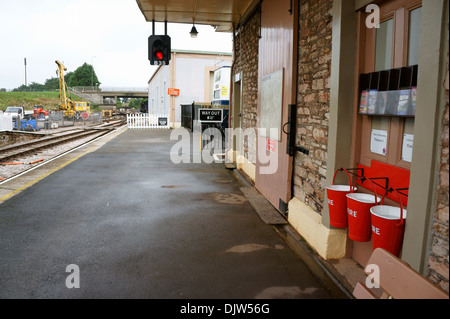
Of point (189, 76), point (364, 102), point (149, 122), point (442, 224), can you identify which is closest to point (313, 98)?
point (364, 102)

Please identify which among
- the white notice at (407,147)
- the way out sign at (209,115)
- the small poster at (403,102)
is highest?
the small poster at (403,102)

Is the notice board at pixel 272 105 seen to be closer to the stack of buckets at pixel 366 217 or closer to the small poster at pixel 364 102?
the small poster at pixel 364 102

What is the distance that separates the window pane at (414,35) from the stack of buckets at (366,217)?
4.03 feet

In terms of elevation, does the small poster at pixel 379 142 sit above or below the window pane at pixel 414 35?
below

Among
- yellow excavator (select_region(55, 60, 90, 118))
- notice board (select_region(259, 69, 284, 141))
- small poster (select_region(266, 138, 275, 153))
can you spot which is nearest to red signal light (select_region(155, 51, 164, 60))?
notice board (select_region(259, 69, 284, 141))

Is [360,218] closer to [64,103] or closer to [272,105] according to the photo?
[272,105]

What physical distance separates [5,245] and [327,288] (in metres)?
3.87

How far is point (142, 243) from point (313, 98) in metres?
2.96

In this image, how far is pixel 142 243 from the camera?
4.64 metres

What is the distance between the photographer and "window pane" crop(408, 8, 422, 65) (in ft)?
10.0

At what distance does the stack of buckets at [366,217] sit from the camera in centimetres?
286

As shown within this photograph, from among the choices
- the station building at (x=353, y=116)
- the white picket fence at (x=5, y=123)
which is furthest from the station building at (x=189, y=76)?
the station building at (x=353, y=116)
